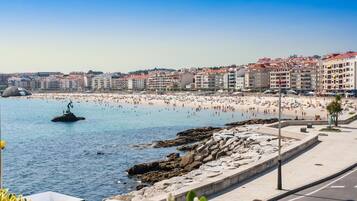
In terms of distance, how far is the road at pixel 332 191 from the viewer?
19156 millimetres

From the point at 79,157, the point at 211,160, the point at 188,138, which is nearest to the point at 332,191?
the point at 211,160

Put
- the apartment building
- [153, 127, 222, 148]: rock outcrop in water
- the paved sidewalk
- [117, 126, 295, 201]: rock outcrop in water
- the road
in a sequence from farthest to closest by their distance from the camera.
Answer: the apartment building < [153, 127, 222, 148]: rock outcrop in water < [117, 126, 295, 201]: rock outcrop in water < the paved sidewalk < the road

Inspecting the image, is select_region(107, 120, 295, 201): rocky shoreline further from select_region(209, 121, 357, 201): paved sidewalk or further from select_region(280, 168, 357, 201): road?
A: select_region(280, 168, 357, 201): road

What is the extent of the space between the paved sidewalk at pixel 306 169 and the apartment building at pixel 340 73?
390 ft

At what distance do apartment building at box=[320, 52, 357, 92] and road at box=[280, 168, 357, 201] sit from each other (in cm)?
13337

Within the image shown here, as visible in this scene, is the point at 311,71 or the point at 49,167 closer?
the point at 49,167

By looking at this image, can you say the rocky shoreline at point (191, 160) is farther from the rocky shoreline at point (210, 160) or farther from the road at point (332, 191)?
the road at point (332, 191)

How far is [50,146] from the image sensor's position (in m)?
62.8

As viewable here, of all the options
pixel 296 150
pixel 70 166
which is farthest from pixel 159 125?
pixel 296 150

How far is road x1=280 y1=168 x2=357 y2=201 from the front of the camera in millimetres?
19156

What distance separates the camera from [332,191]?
20.3 meters

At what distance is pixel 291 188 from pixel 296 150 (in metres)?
9.20

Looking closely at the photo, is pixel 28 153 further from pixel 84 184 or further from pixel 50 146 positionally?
pixel 84 184

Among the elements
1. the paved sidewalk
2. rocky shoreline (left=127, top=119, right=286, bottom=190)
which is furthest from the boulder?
the paved sidewalk
